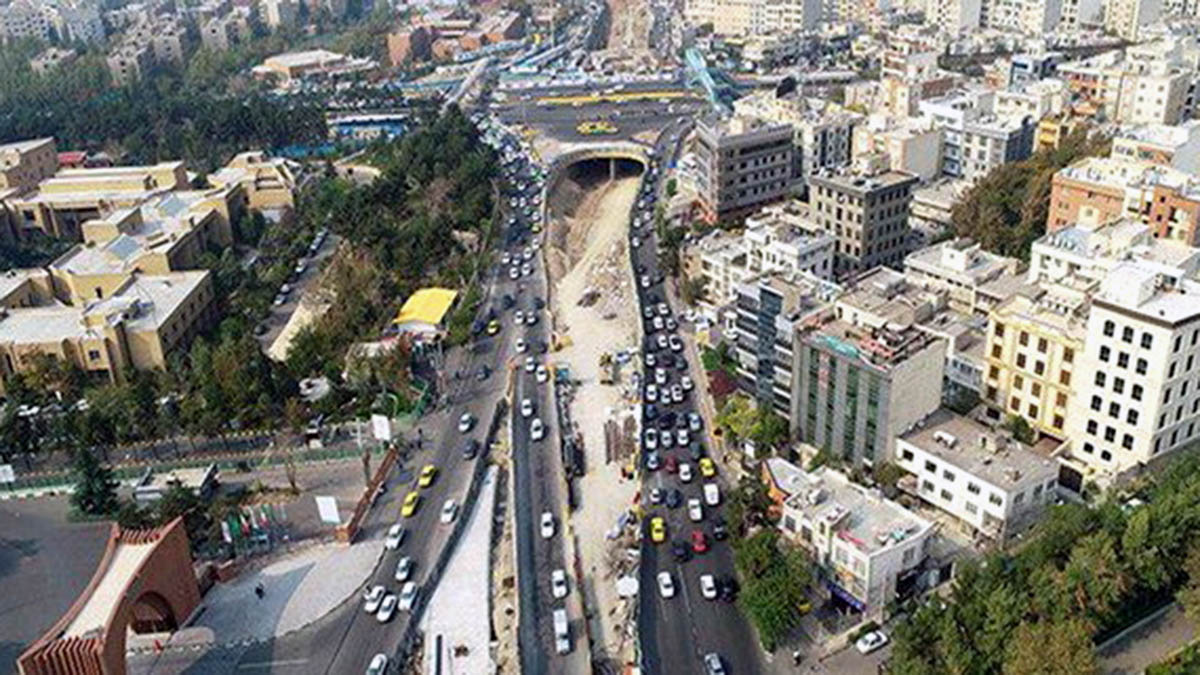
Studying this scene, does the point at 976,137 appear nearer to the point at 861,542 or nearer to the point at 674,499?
the point at 674,499

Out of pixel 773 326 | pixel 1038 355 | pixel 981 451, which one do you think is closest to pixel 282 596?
pixel 773 326

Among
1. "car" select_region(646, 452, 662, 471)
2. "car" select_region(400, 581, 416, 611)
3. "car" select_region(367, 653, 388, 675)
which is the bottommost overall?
"car" select_region(367, 653, 388, 675)

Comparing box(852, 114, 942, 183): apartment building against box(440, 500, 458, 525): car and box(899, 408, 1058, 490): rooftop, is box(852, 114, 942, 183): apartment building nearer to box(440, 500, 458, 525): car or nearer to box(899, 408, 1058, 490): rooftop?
box(899, 408, 1058, 490): rooftop

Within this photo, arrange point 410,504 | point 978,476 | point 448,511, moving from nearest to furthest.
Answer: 1. point 978,476
2. point 448,511
3. point 410,504

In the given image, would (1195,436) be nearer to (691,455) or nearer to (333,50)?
(691,455)

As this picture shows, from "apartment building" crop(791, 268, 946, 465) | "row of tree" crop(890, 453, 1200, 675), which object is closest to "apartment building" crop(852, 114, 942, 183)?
"apartment building" crop(791, 268, 946, 465)

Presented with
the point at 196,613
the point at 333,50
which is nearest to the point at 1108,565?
the point at 196,613

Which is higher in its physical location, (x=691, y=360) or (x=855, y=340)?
(x=855, y=340)
